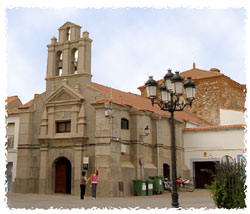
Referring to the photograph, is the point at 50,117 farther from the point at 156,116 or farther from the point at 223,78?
the point at 223,78

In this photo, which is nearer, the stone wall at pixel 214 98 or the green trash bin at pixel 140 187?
the green trash bin at pixel 140 187

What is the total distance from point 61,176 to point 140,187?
516 cm

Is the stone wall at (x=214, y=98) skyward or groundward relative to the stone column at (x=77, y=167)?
skyward

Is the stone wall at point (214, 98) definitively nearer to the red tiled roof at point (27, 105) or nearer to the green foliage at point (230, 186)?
the red tiled roof at point (27, 105)

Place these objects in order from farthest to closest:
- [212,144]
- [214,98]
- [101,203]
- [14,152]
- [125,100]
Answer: [214,98], [212,144], [14,152], [125,100], [101,203]

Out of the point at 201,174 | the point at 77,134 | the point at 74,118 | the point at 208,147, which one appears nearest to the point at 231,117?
the point at 208,147

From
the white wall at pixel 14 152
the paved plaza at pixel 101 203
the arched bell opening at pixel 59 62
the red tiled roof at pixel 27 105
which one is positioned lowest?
the paved plaza at pixel 101 203

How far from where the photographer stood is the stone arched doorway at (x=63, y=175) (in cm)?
2173

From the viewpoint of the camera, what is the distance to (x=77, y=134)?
21156 millimetres

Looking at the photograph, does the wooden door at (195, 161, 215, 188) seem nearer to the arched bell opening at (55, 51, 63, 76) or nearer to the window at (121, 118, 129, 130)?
the window at (121, 118, 129, 130)

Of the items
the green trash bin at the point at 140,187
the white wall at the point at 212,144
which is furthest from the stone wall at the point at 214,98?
the green trash bin at the point at 140,187

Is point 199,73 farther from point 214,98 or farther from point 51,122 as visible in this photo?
point 51,122

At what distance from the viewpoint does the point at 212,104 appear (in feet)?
118

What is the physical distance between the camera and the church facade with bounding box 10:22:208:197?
2022cm
